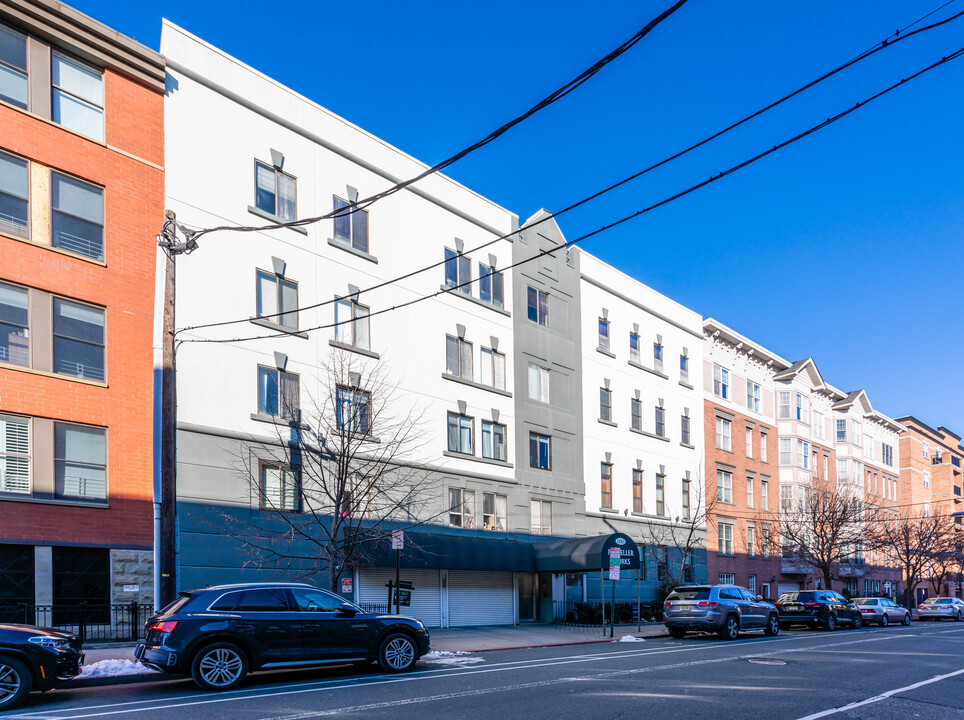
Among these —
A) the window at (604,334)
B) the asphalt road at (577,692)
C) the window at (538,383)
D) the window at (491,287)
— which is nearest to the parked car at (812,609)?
the window at (538,383)

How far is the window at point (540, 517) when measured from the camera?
3253cm

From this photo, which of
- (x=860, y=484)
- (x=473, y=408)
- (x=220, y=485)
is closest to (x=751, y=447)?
(x=860, y=484)

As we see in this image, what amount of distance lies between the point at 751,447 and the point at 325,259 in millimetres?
30902

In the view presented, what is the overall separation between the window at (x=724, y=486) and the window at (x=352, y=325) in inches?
950

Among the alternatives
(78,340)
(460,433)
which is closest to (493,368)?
(460,433)

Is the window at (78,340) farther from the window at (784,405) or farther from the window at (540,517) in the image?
the window at (784,405)

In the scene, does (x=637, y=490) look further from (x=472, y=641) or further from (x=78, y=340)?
(x=78, y=340)

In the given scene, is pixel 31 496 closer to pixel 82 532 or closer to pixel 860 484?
pixel 82 532

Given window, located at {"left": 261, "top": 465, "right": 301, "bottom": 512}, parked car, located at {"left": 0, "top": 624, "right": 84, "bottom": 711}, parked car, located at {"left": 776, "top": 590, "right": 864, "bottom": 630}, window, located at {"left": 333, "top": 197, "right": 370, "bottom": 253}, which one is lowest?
parked car, located at {"left": 776, "top": 590, "right": 864, "bottom": 630}

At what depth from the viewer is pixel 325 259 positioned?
85.3ft

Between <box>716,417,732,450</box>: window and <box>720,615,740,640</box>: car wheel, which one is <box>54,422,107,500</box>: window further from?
<box>716,417,732,450</box>: window

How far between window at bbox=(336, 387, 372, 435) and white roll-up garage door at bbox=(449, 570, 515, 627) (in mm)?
6438

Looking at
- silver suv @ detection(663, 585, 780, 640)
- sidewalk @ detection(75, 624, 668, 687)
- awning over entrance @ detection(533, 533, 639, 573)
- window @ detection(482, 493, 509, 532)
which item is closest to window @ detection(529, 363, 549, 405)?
window @ detection(482, 493, 509, 532)

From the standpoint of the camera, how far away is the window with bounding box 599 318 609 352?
37.9m
